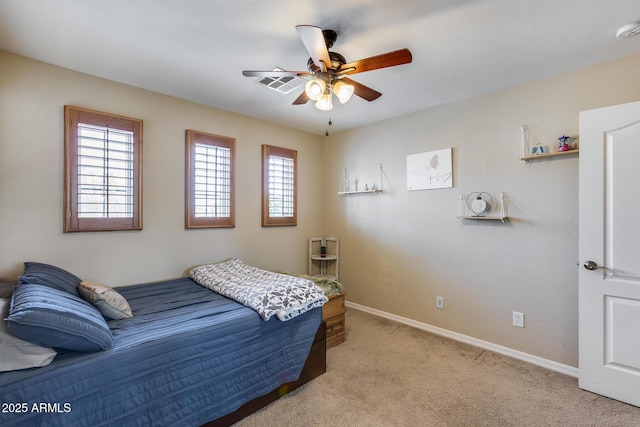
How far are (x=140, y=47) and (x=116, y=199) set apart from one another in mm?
1282

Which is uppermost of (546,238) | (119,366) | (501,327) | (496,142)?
(496,142)

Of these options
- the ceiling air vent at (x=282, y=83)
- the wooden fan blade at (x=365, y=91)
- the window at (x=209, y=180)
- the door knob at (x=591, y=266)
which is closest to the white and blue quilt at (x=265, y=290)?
the window at (x=209, y=180)

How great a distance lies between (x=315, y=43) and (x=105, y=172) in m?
2.13

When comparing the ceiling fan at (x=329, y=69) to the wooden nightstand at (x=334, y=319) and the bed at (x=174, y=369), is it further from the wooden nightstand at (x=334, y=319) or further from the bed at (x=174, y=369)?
the wooden nightstand at (x=334, y=319)

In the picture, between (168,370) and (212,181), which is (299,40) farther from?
(168,370)

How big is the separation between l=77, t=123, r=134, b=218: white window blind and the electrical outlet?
3639 millimetres

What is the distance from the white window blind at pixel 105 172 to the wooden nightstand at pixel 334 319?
6.67 feet

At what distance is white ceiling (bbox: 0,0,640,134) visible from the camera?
166 cm

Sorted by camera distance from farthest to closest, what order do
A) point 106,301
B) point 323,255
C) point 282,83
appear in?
1. point 323,255
2. point 282,83
3. point 106,301

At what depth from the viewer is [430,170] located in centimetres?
324

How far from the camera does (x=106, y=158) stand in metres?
2.51

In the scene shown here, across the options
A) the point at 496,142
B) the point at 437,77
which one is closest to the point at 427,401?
the point at 496,142

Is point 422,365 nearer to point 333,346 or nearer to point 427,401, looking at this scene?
point 427,401

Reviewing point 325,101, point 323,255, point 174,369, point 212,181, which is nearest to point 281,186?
point 212,181
